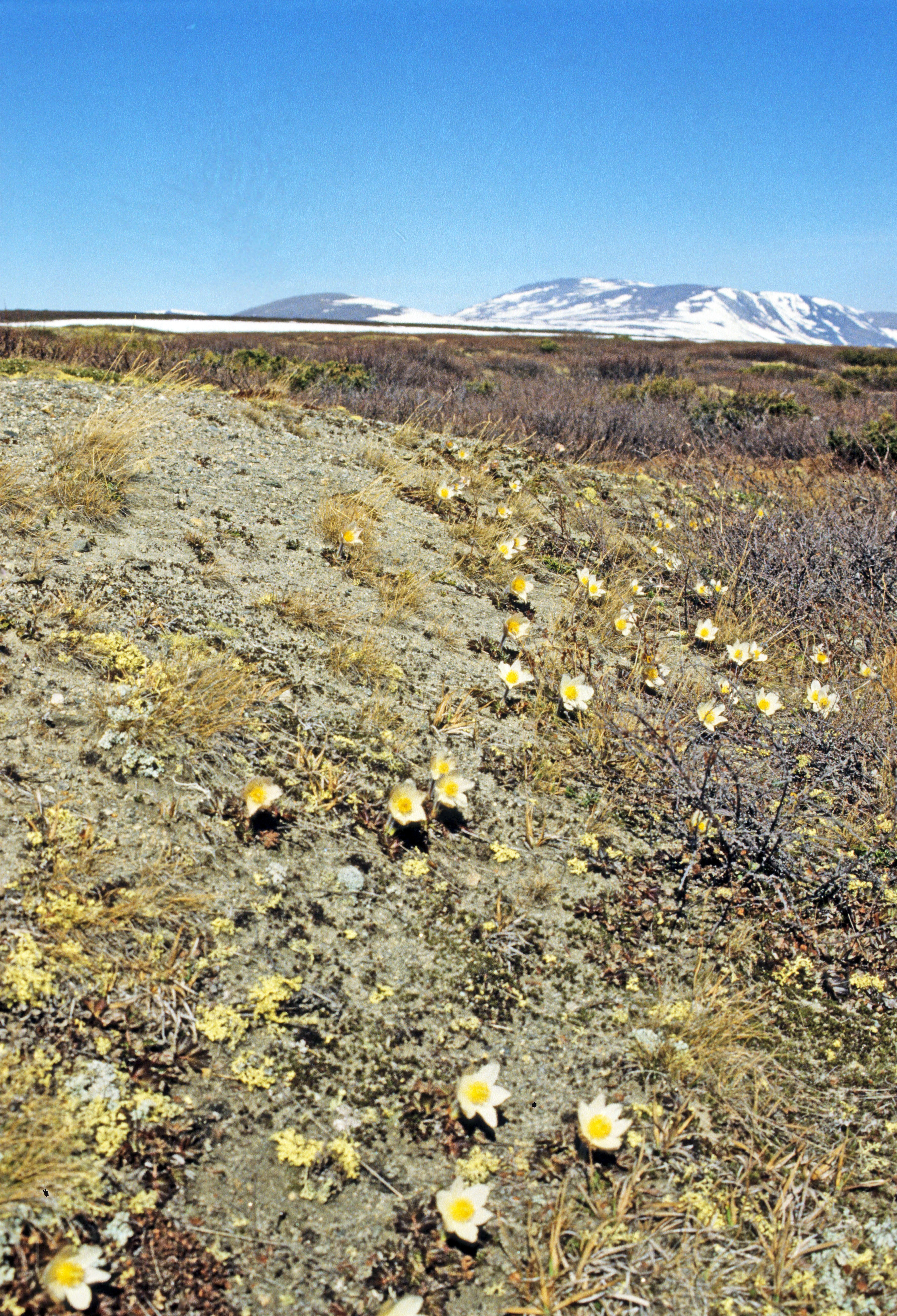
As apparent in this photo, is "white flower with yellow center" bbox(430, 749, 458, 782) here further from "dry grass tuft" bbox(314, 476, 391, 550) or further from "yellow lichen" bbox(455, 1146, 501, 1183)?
"dry grass tuft" bbox(314, 476, 391, 550)

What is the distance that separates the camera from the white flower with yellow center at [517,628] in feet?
11.3

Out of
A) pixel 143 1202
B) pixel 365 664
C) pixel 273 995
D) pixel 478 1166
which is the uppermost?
pixel 365 664

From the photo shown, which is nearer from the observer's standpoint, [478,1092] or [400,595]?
[478,1092]

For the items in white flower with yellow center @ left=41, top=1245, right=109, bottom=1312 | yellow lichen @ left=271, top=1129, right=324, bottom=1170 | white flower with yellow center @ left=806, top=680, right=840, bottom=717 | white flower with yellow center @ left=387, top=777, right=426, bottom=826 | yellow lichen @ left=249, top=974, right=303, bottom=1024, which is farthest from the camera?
white flower with yellow center @ left=806, top=680, right=840, bottom=717

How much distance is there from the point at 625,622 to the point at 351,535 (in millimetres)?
1406

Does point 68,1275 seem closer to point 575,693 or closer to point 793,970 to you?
point 793,970

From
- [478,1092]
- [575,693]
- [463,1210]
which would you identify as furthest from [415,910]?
[575,693]

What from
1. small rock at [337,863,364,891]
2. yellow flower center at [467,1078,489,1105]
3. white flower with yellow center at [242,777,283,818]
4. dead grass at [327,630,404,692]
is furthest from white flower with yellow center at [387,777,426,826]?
yellow flower center at [467,1078,489,1105]

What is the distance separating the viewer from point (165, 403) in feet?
17.0

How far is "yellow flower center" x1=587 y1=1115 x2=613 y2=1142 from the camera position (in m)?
1.66

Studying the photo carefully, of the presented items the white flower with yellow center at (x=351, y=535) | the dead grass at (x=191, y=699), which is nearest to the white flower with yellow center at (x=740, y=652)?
the white flower with yellow center at (x=351, y=535)

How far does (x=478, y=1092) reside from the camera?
1703mm

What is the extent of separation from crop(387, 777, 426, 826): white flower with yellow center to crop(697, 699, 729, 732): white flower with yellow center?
130 centimetres

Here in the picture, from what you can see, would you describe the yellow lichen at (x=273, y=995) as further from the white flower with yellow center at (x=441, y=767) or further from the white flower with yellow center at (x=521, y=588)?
the white flower with yellow center at (x=521, y=588)
